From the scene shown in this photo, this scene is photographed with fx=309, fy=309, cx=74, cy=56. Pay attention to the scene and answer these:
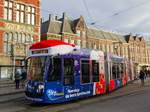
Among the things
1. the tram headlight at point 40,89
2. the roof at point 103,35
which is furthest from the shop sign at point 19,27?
the tram headlight at point 40,89

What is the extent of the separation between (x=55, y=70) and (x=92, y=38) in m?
56.2

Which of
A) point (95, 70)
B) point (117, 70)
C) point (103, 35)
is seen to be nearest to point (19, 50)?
point (117, 70)

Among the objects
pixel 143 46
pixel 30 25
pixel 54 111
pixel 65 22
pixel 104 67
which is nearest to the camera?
pixel 54 111

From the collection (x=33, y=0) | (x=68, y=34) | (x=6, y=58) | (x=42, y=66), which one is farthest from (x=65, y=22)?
(x=42, y=66)

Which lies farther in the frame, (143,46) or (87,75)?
(143,46)

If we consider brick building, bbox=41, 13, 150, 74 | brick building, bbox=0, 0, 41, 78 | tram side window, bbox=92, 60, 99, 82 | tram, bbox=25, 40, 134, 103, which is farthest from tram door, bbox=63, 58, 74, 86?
brick building, bbox=41, 13, 150, 74

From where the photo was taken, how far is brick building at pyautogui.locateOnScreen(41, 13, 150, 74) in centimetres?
5875

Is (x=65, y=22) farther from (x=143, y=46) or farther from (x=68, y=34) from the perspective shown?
(x=143, y=46)

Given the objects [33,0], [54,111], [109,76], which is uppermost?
[33,0]

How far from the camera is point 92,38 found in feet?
229

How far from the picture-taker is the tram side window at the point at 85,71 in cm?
1602

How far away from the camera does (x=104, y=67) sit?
19.1 meters

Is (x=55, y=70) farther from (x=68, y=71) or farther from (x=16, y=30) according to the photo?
(x=16, y=30)

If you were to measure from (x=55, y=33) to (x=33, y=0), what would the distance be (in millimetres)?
12676
